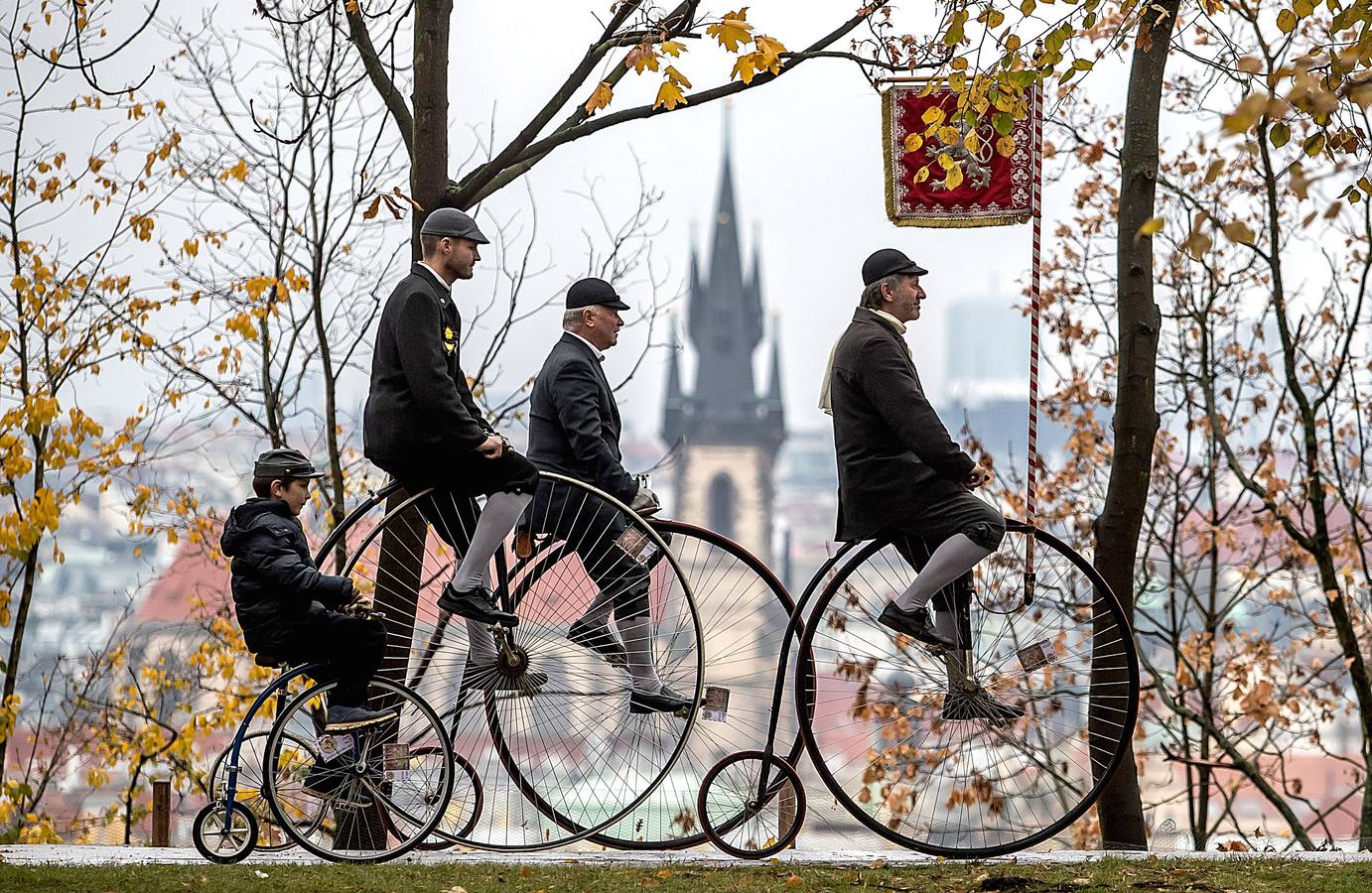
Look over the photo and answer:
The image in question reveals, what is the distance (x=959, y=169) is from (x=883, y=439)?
49.1 inches

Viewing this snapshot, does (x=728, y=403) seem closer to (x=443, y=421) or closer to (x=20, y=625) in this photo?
(x=20, y=625)

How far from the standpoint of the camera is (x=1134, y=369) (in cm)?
690

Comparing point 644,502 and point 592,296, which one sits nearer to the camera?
point 644,502

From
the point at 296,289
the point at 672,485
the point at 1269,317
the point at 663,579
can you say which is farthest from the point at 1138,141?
the point at 672,485

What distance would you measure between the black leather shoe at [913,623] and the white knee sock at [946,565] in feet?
0.21

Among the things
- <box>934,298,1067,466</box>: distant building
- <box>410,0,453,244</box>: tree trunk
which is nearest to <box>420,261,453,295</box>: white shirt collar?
<box>410,0,453,244</box>: tree trunk

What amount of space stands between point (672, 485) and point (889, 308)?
317ft

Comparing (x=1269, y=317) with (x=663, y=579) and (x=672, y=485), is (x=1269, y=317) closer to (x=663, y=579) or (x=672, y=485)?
(x=663, y=579)

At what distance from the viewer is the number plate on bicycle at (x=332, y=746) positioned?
16.2 ft

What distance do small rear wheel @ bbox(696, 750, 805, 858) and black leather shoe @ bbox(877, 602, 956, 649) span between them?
600 millimetres

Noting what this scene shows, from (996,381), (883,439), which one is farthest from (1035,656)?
(996,381)

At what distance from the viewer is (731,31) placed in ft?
21.0

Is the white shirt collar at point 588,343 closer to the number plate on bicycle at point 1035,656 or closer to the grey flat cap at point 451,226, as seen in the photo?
the grey flat cap at point 451,226

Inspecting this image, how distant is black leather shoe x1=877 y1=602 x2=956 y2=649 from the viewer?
17.1ft
